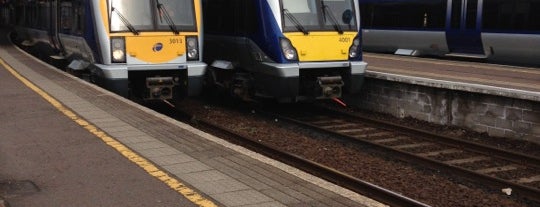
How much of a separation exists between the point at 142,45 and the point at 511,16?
11.3 meters

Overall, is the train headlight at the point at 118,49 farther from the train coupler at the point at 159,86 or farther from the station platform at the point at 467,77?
the station platform at the point at 467,77

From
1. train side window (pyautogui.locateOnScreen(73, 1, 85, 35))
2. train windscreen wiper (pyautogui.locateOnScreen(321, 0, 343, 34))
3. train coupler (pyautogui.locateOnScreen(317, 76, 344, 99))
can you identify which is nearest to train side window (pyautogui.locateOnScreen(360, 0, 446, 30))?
train windscreen wiper (pyautogui.locateOnScreen(321, 0, 343, 34))

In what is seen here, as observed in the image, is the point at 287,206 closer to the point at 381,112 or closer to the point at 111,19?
the point at 111,19

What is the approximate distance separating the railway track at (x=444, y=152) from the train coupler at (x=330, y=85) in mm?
582

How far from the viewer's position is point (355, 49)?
10367mm

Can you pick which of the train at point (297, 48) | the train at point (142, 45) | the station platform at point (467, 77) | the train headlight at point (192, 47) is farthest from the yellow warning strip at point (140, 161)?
the station platform at point (467, 77)

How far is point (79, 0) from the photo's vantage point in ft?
33.7

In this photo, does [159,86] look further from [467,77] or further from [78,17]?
[467,77]

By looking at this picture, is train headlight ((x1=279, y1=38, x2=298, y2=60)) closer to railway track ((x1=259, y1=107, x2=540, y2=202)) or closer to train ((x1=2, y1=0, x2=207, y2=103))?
railway track ((x1=259, y1=107, x2=540, y2=202))

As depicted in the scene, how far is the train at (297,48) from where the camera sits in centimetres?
973

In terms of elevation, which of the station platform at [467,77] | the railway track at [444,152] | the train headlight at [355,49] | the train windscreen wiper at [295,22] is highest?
the train windscreen wiper at [295,22]

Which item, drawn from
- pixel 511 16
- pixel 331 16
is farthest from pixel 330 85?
pixel 511 16

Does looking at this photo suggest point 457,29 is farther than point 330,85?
Yes

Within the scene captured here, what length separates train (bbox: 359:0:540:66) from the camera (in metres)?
15.7
